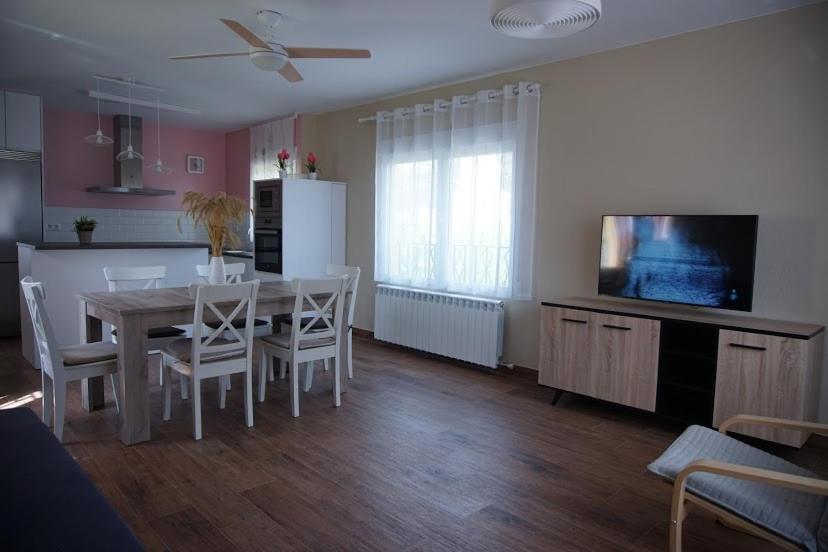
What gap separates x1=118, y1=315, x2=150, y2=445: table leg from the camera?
3025mm

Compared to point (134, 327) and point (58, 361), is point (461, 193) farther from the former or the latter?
point (58, 361)

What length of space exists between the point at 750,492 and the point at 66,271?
5.25 meters

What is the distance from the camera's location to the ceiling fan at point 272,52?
3111 mm

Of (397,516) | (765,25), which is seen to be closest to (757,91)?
(765,25)

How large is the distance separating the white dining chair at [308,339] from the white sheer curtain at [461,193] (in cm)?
152

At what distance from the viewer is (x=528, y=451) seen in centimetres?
313

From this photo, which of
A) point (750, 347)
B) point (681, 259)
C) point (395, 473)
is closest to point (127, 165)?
point (395, 473)

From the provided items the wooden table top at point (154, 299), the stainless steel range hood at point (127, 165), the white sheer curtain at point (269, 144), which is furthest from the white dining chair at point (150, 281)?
the stainless steel range hood at point (127, 165)

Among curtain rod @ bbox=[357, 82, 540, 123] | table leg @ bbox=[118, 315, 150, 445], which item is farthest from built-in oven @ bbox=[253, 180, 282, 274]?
table leg @ bbox=[118, 315, 150, 445]

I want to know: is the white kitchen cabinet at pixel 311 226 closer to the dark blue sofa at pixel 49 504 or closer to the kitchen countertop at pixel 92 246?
the kitchen countertop at pixel 92 246

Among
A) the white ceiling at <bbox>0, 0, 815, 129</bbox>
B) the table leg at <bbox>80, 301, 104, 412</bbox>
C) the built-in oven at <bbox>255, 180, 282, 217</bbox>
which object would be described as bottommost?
the table leg at <bbox>80, 301, 104, 412</bbox>

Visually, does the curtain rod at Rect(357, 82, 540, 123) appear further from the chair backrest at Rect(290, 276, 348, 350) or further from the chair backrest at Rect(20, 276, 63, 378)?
the chair backrest at Rect(20, 276, 63, 378)

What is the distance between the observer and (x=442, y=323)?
5.08 metres

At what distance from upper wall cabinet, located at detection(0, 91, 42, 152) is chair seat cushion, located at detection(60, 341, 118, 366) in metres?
3.89
